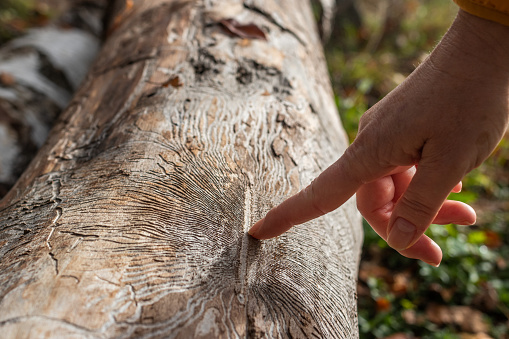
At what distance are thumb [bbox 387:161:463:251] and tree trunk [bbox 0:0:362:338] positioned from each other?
28 cm

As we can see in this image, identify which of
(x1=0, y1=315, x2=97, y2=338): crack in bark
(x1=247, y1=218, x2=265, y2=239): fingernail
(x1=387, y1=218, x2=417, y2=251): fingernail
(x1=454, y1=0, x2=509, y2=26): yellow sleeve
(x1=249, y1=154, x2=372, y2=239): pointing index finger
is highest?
(x1=454, y1=0, x2=509, y2=26): yellow sleeve

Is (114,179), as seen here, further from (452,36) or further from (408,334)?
(408,334)

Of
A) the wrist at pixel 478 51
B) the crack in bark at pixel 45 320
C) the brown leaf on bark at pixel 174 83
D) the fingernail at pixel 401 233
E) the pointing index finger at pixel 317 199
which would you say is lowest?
the fingernail at pixel 401 233

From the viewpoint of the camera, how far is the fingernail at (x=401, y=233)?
971mm

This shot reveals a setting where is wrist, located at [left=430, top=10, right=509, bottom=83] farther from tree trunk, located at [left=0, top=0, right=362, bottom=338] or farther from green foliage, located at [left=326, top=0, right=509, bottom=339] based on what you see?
tree trunk, located at [left=0, top=0, right=362, bottom=338]

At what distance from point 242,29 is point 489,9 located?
1345 mm

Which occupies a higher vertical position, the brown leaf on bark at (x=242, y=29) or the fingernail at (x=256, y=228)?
the brown leaf on bark at (x=242, y=29)

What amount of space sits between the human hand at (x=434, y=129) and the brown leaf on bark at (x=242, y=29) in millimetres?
1120

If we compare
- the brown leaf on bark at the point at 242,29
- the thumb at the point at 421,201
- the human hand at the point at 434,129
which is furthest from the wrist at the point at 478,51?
the brown leaf on bark at the point at 242,29

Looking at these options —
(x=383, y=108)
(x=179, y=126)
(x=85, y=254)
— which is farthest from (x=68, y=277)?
(x=383, y=108)

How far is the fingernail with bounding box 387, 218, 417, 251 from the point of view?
971 mm

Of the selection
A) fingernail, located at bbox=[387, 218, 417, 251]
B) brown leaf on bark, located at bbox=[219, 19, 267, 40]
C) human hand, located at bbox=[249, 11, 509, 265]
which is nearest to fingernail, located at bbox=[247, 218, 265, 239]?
human hand, located at bbox=[249, 11, 509, 265]

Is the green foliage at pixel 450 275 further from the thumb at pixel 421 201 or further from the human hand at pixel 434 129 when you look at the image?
the thumb at pixel 421 201

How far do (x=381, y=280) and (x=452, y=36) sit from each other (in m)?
1.98
